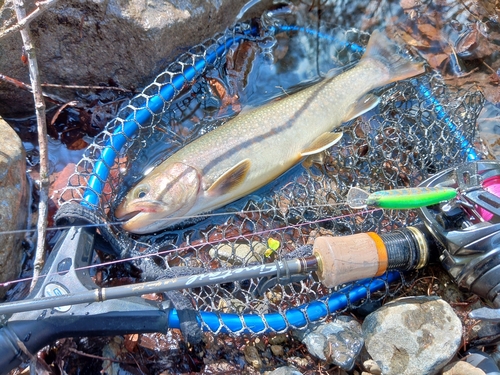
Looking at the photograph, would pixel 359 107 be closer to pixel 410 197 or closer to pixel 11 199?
pixel 410 197

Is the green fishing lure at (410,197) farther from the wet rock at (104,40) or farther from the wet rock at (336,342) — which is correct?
the wet rock at (104,40)

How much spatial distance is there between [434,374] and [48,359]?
2.33m

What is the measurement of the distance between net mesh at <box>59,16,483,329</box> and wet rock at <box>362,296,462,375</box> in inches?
18.0

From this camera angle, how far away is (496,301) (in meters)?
2.22

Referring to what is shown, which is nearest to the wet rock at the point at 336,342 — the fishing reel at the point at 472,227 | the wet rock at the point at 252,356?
the wet rock at the point at 252,356

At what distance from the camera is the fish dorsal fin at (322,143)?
10.5ft

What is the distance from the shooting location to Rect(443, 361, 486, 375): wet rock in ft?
7.99

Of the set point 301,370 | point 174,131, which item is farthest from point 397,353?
point 174,131

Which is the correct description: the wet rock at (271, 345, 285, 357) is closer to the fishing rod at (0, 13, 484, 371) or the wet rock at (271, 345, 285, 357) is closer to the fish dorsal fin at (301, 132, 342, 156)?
the fishing rod at (0, 13, 484, 371)

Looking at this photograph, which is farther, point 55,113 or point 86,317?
point 55,113

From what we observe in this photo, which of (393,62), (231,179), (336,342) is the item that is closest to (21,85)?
(231,179)

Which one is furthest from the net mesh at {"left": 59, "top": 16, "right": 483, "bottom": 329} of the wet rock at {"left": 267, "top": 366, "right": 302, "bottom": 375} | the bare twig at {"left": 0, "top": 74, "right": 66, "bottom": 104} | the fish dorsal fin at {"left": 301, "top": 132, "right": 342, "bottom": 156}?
the bare twig at {"left": 0, "top": 74, "right": 66, "bottom": 104}

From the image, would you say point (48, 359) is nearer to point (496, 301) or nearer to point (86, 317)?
point (86, 317)

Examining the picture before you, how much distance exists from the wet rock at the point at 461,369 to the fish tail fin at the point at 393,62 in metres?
2.14
